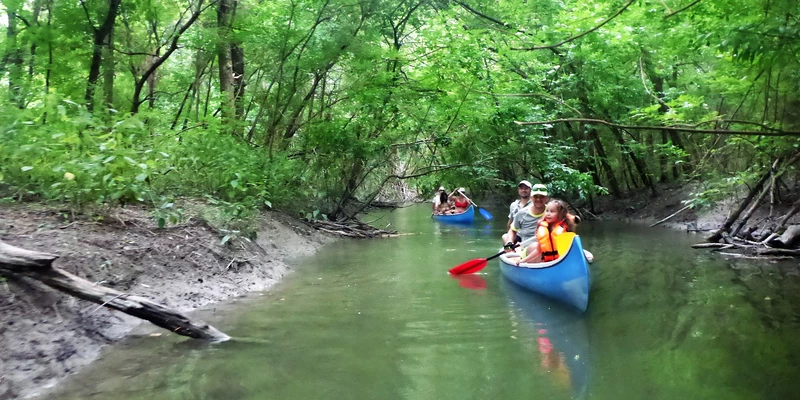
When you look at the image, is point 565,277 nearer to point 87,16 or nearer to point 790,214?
point 790,214

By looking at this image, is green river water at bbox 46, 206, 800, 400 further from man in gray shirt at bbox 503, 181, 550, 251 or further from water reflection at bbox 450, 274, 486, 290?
man in gray shirt at bbox 503, 181, 550, 251

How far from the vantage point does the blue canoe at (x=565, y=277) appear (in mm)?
6402

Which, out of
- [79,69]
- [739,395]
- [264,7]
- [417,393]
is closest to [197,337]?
[417,393]

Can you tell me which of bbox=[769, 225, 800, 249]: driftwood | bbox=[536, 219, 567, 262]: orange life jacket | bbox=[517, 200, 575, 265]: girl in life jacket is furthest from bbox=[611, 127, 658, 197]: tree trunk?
bbox=[536, 219, 567, 262]: orange life jacket

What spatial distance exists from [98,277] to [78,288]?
3.97ft

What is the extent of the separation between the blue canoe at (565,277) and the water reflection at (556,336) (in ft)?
0.39

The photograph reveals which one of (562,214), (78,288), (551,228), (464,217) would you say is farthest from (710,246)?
(78,288)

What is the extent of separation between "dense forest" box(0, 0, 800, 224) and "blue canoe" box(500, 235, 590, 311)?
1820 mm

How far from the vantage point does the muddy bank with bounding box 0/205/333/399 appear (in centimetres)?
418

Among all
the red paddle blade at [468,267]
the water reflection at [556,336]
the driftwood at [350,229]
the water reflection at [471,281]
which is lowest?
the water reflection at [556,336]

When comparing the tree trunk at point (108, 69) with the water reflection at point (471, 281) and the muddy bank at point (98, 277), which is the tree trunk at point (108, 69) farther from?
the water reflection at point (471, 281)

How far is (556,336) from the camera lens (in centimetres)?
556

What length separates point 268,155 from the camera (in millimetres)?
11406

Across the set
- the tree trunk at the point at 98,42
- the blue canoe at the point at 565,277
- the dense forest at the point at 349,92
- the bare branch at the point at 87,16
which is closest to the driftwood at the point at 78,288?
the dense forest at the point at 349,92
